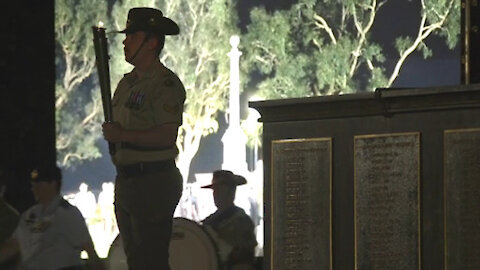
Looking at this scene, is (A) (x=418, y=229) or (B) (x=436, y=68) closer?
(A) (x=418, y=229)

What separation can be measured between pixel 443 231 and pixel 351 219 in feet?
1.53

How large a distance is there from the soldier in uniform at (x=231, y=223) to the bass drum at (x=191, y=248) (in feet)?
1.03

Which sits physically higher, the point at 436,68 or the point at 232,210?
the point at 436,68

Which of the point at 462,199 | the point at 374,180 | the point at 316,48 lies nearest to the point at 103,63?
the point at 374,180

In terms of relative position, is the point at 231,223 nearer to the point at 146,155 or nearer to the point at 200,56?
the point at 146,155

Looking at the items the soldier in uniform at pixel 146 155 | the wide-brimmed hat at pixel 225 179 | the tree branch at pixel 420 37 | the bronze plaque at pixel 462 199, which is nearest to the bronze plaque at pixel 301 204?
the bronze plaque at pixel 462 199

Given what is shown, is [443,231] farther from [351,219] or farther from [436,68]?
[436,68]

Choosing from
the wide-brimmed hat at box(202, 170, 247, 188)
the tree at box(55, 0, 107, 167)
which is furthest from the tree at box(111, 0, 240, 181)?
the wide-brimmed hat at box(202, 170, 247, 188)

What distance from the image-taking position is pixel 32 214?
6.62m

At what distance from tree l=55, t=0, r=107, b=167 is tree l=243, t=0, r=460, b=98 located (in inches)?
86.7

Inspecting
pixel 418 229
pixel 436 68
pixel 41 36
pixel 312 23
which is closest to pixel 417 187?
pixel 418 229

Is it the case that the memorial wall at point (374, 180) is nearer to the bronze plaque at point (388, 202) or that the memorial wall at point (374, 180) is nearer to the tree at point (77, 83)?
the bronze plaque at point (388, 202)

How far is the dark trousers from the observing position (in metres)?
A: 4.31

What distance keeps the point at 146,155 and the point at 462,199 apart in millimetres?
1192
